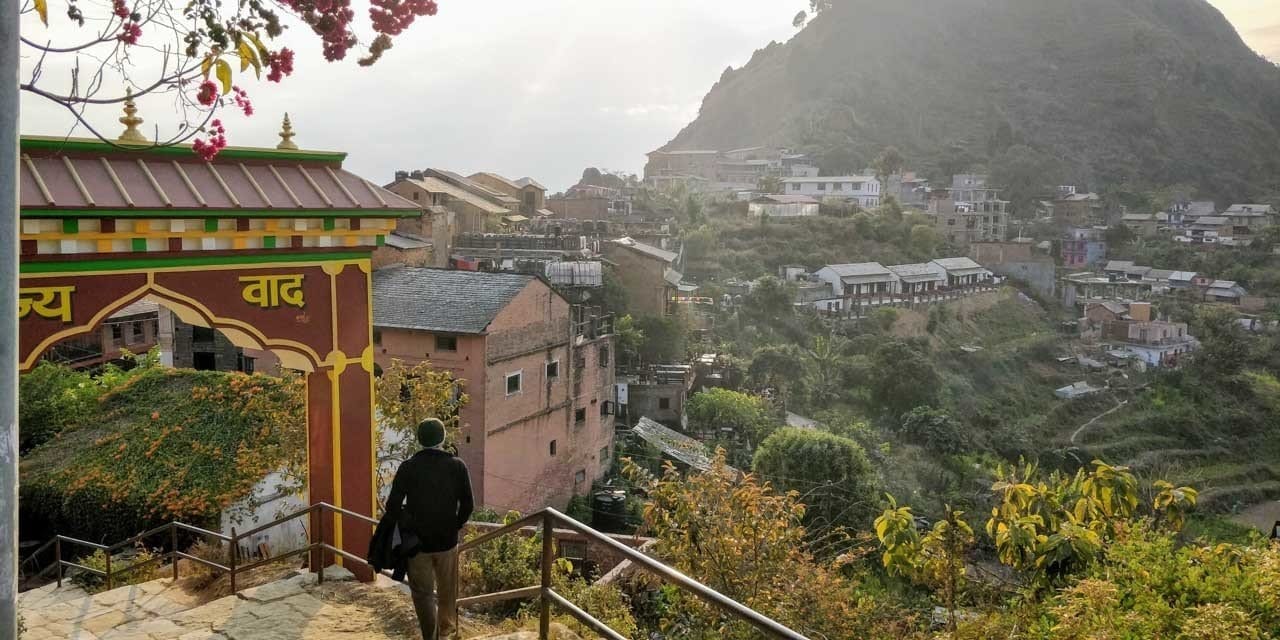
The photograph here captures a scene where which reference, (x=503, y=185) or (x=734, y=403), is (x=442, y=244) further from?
(x=503, y=185)

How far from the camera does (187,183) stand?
5.91 metres

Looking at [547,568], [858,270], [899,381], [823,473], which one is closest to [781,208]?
[858,270]

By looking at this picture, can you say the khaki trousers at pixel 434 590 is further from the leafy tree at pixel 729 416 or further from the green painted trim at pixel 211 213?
the leafy tree at pixel 729 416

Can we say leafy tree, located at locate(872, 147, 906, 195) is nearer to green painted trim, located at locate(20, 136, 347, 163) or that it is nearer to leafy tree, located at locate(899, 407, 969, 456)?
leafy tree, located at locate(899, 407, 969, 456)

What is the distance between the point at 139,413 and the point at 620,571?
30.2 feet

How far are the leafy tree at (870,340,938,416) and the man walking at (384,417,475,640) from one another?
37.4 m

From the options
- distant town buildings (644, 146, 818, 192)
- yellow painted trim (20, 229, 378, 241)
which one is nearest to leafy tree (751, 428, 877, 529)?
yellow painted trim (20, 229, 378, 241)

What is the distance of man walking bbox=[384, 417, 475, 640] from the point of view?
5211mm

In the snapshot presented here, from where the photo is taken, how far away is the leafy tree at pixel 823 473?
2534cm

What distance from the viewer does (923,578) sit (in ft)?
29.9

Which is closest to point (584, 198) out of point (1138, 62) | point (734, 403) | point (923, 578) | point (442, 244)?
point (442, 244)

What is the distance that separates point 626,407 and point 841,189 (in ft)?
161

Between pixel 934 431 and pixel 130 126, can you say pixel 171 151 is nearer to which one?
pixel 130 126

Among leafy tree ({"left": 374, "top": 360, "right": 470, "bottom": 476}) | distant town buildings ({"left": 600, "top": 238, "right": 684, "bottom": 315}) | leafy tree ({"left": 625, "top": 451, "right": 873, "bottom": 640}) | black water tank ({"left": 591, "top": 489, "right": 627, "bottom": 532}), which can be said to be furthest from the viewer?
distant town buildings ({"left": 600, "top": 238, "right": 684, "bottom": 315})
